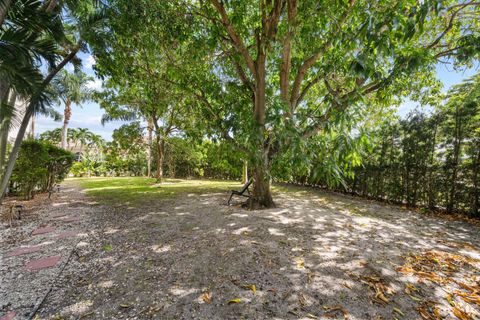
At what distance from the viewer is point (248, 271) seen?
2662mm

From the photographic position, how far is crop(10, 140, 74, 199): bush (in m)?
6.61

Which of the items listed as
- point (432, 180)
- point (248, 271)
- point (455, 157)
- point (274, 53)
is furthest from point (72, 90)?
point (455, 157)

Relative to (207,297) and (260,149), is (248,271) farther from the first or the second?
(260,149)

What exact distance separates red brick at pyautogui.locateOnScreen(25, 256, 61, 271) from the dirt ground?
102mm

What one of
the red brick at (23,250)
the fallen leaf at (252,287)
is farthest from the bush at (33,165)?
the fallen leaf at (252,287)

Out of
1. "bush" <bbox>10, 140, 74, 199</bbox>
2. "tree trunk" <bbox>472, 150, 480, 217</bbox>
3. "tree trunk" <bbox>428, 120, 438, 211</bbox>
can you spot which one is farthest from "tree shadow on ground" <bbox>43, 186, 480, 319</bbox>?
A: "bush" <bbox>10, 140, 74, 199</bbox>

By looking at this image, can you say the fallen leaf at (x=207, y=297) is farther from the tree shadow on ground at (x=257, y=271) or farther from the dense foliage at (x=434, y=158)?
the dense foliage at (x=434, y=158)

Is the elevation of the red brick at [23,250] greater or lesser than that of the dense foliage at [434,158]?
lesser

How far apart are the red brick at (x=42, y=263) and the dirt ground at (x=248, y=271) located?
0.10m

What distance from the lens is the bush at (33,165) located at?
661 centimetres

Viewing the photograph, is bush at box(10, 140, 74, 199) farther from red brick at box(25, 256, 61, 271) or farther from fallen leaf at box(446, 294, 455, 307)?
fallen leaf at box(446, 294, 455, 307)

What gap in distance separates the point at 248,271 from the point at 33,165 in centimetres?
807

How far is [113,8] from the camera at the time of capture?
163 inches

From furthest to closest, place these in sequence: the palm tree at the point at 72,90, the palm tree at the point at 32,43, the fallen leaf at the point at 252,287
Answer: the palm tree at the point at 72,90 < the palm tree at the point at 32,43 < the fallen leaf at the point at 252,287
